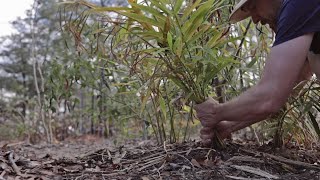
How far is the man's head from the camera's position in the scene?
1297 mm

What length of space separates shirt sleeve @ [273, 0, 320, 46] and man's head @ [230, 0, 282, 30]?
0.55 ft

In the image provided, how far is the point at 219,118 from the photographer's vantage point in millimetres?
1288

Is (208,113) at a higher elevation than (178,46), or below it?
below

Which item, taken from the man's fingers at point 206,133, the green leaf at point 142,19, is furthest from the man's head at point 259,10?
the man's fingers at point 206,133

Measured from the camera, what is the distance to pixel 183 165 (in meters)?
1.35

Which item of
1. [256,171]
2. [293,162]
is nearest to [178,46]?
[256,171]

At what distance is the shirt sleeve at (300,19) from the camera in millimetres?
1096

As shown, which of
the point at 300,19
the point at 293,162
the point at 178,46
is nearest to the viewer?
the point at 300,19

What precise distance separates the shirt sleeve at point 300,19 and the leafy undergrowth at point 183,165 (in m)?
0.44

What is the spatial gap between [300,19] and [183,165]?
586 mm

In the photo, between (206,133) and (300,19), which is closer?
(300,19)

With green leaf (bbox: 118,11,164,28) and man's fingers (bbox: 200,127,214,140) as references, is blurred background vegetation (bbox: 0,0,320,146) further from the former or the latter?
man's fingers (bbox: 200,127,214,140)

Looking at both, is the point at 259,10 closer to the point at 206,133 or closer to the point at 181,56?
the point at 181,56

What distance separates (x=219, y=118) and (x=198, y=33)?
0.92ft
